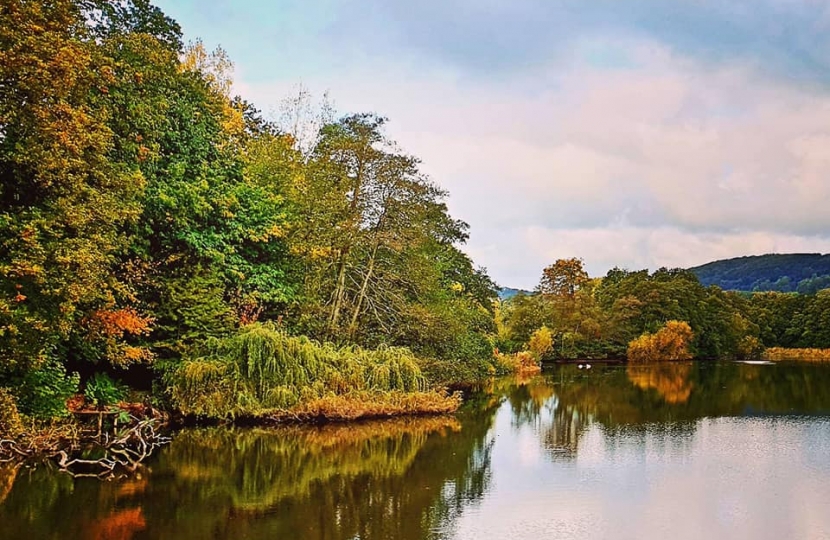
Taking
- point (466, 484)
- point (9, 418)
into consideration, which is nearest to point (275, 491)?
point (466, 484)

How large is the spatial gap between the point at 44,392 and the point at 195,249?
5.35 m

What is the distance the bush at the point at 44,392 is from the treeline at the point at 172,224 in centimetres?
3

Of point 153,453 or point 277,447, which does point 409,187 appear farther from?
point 153,453

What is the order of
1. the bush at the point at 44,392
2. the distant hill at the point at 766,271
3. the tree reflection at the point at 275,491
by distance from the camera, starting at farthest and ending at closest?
the distant hill at the point at 766,271 < the bush at the point at 44,392 < the tree reflection at the point at 275,491

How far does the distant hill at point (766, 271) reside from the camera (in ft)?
416

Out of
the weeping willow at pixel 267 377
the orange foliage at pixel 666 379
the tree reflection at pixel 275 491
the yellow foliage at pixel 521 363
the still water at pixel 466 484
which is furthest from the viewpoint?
the yellow foliage at pixel 521 363

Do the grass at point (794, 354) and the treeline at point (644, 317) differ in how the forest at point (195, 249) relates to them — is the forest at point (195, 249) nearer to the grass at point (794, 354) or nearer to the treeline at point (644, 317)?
the treeline at point (644, 317)

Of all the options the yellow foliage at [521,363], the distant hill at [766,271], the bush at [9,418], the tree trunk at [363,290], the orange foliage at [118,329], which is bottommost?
the bush at [9,418]

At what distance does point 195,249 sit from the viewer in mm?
17641

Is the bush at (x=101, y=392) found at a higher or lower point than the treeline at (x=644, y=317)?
lower

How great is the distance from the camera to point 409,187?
22094 millimetres

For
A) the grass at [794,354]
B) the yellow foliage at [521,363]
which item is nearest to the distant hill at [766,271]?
the grass at [794,354]

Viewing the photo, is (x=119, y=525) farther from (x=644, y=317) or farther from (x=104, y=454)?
(x=644, y=317)

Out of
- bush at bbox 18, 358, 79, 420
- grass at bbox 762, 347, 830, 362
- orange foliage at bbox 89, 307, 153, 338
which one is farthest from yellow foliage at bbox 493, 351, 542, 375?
bush at bbox 18, 358, 79, 420
